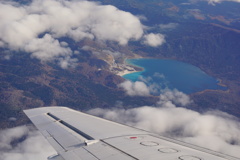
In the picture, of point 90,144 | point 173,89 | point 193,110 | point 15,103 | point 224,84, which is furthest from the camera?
point 224,84

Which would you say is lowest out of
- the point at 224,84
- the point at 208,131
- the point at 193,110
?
the point at 208,131

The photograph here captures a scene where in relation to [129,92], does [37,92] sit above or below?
below

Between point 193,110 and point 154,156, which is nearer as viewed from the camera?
point 154,156

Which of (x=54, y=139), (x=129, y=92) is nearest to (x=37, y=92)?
(x=129, y=92)

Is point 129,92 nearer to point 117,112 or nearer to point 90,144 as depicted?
point 117,112

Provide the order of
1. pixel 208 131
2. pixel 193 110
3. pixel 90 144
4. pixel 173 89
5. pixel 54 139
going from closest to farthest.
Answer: pixel 90 144, pixel 54 139, pixel 208 131, pixel 193 110, pixel 173 89

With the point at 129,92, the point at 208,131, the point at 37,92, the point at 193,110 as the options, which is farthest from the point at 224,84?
the point at 37,92
